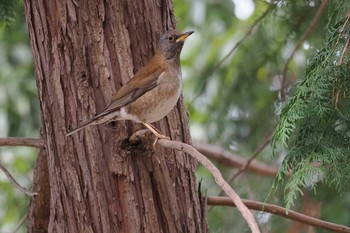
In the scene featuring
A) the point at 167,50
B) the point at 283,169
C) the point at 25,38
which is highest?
the point at 25,38

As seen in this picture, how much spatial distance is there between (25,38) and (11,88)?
554mm

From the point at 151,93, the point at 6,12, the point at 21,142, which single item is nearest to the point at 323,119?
the point at 151,93

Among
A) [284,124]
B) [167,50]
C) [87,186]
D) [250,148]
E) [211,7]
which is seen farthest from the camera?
[211,7]

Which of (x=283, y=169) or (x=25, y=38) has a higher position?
(x=25, y=38)

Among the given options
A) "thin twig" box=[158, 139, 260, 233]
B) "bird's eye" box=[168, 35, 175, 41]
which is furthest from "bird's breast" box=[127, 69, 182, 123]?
"thin twig" box=[158, 139, 260, 233]

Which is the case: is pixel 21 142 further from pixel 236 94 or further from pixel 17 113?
pixel 17 113

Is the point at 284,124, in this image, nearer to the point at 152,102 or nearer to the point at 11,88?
the point at 152,102

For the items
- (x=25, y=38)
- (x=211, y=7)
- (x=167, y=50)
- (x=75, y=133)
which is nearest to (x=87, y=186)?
(x=75, y=133)

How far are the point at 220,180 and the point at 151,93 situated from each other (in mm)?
845

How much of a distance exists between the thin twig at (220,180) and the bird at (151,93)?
0.64 ft

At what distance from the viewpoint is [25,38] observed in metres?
→ 6.31

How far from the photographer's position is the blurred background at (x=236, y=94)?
4.50 m

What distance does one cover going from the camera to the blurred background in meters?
4.50

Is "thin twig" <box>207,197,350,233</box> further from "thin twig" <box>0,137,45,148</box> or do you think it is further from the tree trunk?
"thin twig" <box>0,137,45,148</box>
